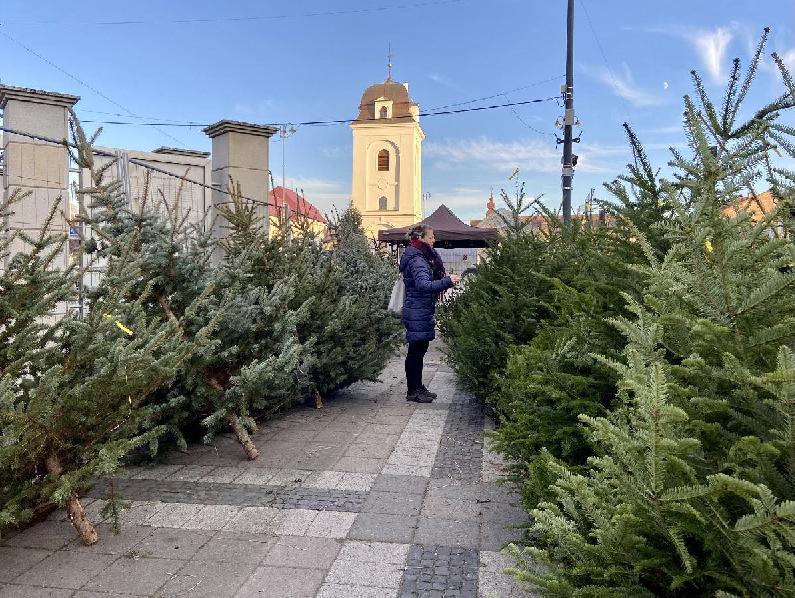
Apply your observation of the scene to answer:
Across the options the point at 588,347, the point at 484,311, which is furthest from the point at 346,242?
the point at 588,347

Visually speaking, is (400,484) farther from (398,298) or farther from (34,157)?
(34,157)

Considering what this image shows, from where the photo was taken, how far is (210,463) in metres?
5.15

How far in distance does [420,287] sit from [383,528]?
3.58m

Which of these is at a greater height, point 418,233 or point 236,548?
point 418,233

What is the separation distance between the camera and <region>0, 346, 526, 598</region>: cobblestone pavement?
3.22 metres

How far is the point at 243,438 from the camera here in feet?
17.0

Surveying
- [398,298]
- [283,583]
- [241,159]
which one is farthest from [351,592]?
[241,159]

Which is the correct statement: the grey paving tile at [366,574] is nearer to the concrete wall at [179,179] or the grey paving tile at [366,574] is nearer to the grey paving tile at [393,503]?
the grey paving tile at [393,503]

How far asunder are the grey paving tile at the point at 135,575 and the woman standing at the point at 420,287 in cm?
420

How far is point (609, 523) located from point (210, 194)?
31.5 feet

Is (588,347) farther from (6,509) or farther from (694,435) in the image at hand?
(6,509)

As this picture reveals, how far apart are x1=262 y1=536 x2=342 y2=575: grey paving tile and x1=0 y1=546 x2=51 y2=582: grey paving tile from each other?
4.01 feet

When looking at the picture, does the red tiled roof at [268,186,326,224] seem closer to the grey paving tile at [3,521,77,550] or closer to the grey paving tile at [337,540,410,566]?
the grey paving tile at [3,521,77,550]

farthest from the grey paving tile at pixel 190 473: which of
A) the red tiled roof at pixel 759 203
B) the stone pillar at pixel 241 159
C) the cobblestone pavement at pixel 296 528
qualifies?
the stone pillar at pixel 241 159
